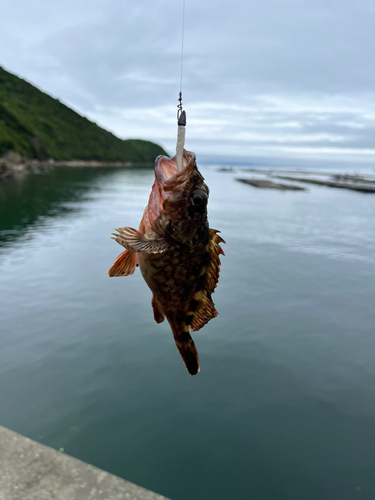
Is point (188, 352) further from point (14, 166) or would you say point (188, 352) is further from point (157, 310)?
point (14, 166)

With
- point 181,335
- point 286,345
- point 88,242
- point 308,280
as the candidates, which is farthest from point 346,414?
point 88,242

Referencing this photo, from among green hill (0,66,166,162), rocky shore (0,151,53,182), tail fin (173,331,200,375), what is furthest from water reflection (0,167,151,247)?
green hill (0,66,166,162)

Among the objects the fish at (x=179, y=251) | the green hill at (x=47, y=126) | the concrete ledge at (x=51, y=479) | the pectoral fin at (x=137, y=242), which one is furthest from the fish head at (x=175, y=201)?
the green hill at (x=47, y=126)

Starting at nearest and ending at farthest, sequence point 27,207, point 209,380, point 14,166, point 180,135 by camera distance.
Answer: point 180,135 → point 209,380 → point 27,207 → point 14,166

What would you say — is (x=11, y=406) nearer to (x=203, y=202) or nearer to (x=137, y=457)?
(x=137, y=457)

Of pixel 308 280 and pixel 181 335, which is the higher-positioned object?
pixel 181 335

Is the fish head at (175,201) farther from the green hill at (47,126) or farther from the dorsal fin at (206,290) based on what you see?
the green hill at (47,126)

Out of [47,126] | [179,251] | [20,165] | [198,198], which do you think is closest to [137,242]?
[179,251]
